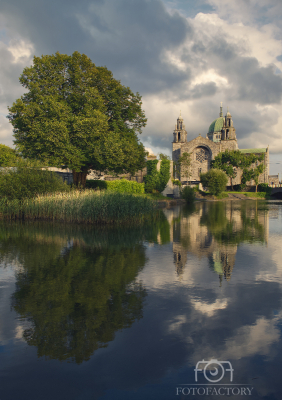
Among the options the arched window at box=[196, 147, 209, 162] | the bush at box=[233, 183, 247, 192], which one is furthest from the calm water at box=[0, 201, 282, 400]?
the arched window at box=[196, 147, 209, 162]

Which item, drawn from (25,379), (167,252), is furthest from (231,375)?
(167,252)

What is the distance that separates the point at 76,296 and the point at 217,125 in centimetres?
10259

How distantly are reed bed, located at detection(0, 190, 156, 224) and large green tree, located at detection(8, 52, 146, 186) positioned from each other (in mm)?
6286

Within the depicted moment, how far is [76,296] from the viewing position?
4.62 metres

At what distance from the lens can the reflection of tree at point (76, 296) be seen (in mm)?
3318

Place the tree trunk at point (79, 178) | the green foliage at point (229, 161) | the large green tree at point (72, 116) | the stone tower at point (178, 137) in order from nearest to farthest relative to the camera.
→ the large green tree at point (72, 116)
the tree trunk at point (79, 178)
the green foliage at point (229, 161)
the stone tower at point (178, 137)

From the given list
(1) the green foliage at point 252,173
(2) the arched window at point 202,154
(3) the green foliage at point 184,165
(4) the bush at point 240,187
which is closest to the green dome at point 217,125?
(2) the arched window at point 202,154

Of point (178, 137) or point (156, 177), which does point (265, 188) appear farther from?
point (156, 177)

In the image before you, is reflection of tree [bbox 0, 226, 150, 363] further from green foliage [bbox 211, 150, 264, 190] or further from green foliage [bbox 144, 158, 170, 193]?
green foliage [bbox 211, 150, 264, 190]

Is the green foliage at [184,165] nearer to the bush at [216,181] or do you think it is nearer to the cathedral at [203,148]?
the cathedral at [203,148]

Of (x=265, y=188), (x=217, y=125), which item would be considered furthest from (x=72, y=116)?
(x=217, y=125)

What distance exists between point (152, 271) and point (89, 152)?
17.4 metres

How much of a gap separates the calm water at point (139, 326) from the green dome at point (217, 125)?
9783cm

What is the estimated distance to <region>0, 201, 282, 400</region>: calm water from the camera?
2.63 meters
